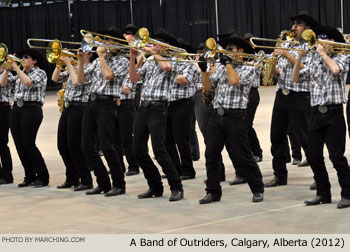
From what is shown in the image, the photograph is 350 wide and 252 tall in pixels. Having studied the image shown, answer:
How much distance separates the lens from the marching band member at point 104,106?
789 centimetres

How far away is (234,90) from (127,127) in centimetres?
274

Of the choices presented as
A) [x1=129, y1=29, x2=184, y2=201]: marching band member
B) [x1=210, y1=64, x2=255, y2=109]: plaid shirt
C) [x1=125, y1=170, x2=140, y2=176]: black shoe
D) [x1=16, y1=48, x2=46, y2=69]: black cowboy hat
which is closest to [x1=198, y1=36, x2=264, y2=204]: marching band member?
[x1=210, y1=64, x2=255, y2=109]: plaid shirt

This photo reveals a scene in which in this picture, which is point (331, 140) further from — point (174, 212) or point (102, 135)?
point (102, 135)

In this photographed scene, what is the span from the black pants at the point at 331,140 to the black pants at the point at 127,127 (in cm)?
334

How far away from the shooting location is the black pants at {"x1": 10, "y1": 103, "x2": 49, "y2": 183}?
8734mm

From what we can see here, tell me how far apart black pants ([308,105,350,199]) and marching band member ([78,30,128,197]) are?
88.0 inches

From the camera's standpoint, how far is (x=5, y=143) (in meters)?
9.38

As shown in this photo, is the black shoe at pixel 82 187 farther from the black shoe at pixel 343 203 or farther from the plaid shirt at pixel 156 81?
the black shoe at pixel 343 203

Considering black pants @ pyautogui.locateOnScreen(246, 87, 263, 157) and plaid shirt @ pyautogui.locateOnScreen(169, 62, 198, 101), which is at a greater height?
plaid shirt @ pyautogui.locateOnScreen(169, 62, 198, 101)

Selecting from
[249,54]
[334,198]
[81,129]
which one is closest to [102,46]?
[81,129]

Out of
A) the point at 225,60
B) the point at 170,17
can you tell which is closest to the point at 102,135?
the point at 225,60

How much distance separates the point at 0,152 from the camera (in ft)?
30.8

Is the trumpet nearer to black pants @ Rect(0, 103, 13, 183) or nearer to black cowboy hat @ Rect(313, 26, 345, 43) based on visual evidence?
black pants @ Rect(0, 103, 13, 183)

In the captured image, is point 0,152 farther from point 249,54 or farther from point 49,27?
point 49,27
